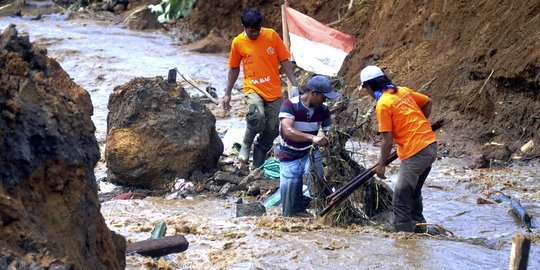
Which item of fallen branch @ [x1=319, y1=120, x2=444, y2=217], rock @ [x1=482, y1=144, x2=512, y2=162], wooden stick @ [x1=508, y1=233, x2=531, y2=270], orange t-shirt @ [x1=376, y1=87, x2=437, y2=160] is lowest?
rock @ [x1=482, y1=144, x2=512, y2=162]

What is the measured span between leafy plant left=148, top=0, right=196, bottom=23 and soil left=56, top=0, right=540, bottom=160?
7.74 meters

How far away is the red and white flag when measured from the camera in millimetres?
11891

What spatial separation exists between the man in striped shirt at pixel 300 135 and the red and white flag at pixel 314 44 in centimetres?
400

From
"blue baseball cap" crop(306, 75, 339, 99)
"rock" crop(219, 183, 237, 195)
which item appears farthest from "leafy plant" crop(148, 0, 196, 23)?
"blue baseball cap" crop(306, 75, 339, 99)

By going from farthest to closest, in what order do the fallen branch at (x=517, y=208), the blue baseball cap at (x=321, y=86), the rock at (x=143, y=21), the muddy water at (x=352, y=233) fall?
the rock at (x=143, y=21), the fallen branch at (x=517, y=208), the blue baseball cap at (x=321, y=86), the muddy water at (x=352, y=233)

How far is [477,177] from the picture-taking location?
1010 centimetres

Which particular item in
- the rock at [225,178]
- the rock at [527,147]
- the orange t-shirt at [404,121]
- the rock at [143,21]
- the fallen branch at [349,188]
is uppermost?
the orange t-shirt at [404,121]

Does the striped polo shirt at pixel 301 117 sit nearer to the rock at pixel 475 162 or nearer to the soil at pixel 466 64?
the soil at pixel 466 64

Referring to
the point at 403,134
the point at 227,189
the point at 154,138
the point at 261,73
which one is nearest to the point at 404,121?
the point at 403,134

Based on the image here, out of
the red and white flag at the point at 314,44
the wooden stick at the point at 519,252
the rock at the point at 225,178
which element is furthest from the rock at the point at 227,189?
the wooden stick at the point at 519,252

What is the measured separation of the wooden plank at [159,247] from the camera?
5723mm

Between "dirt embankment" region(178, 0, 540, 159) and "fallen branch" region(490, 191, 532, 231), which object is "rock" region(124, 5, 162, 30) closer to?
"dirt embankment" region(178, 0, 540, 159)

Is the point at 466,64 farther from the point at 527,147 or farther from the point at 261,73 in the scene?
the point at 261,73

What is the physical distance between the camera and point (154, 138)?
10.1m
